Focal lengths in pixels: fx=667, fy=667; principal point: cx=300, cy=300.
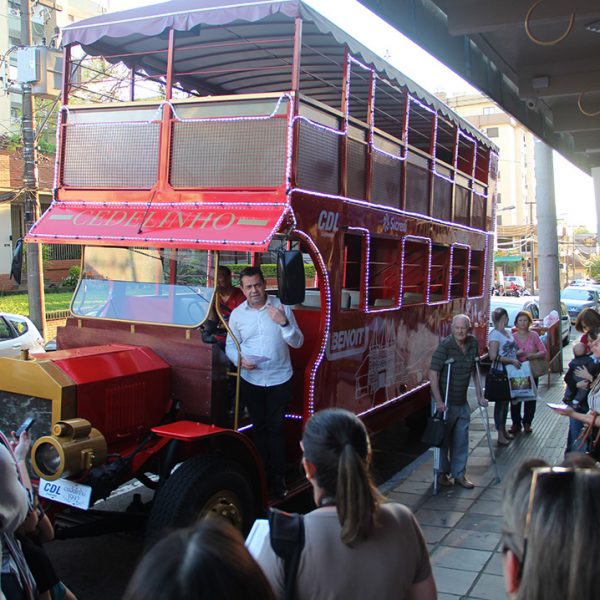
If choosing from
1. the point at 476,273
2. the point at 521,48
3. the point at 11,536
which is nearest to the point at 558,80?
the point at 521,48

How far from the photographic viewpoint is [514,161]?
65.8m

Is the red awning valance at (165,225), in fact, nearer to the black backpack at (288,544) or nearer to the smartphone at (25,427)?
the smartphone at (25,427)

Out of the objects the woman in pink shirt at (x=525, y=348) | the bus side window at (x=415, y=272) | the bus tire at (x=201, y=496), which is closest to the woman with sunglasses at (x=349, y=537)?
the bus tire at (x=201, y=496)

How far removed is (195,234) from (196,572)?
4161mm

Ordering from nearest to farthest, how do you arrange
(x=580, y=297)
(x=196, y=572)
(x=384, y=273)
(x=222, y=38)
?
(x=196, y=572) < (x=222, y=38) < (x=384, y=273) < (x=580, y=297)

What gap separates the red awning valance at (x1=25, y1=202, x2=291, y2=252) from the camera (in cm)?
515

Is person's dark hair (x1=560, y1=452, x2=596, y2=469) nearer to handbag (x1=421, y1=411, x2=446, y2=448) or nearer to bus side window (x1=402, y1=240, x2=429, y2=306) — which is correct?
handbag (x1=421, y1=411, x2=446, y2=448)

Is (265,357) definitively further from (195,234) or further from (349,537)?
(349,537)

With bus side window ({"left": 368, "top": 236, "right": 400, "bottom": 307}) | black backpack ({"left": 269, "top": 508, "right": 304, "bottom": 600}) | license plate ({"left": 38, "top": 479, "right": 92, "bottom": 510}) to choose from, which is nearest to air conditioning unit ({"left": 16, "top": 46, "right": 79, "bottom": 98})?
bus side window ({"left": 368, "top": 236, "right": 400, "bottom": 307})

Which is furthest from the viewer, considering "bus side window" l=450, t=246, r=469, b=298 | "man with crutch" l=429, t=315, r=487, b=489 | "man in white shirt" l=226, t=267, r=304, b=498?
"bus side window" l=450, t=246, r=469, b=298

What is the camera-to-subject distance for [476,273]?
1099 cm

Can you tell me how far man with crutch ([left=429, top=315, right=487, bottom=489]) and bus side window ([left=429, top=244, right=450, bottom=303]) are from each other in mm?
2287

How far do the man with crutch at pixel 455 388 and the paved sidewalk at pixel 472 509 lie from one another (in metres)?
0.23

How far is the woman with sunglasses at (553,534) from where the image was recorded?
141 centimetres
